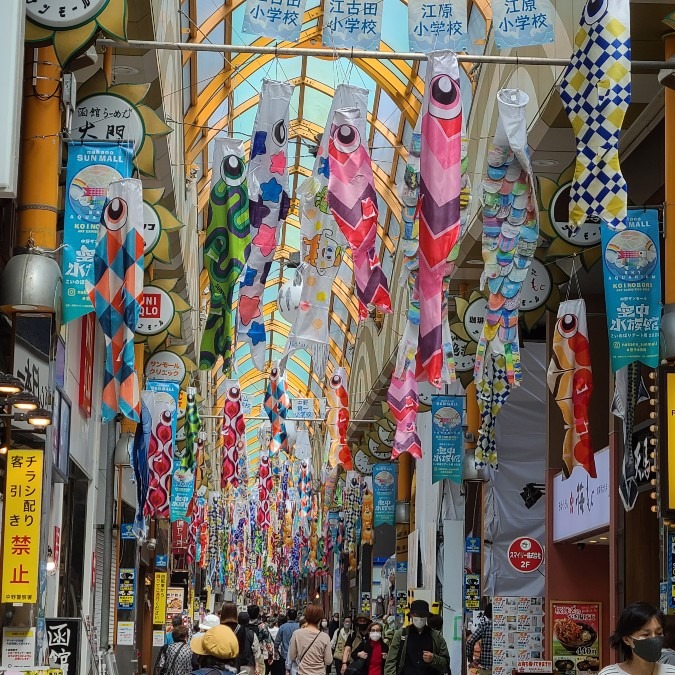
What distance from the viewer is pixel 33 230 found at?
899cm

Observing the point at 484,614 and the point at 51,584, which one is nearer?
the point at 51,584

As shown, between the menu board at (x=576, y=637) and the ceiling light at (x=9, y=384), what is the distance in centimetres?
944

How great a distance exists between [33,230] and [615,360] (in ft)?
16.3

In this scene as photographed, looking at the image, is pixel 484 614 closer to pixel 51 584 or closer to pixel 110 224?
pixel 51 584

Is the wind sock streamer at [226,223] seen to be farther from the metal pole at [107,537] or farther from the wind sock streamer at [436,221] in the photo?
the metal pole at [107,537]

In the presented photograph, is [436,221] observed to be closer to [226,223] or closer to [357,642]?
[226,223]

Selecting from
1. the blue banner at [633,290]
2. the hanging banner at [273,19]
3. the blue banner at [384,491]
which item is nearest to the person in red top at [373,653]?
the blue banner at [633,290]

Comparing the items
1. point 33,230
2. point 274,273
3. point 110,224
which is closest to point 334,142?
point 110,224

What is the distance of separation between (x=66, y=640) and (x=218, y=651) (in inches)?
161

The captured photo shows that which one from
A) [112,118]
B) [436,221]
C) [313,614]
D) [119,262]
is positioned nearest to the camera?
[436,221]

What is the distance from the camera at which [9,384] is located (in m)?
7.39

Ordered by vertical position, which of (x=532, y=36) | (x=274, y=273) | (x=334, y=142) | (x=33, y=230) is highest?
(x=274, y=273)

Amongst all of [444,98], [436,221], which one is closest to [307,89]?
[444,98]

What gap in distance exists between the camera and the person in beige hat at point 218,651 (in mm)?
6203
